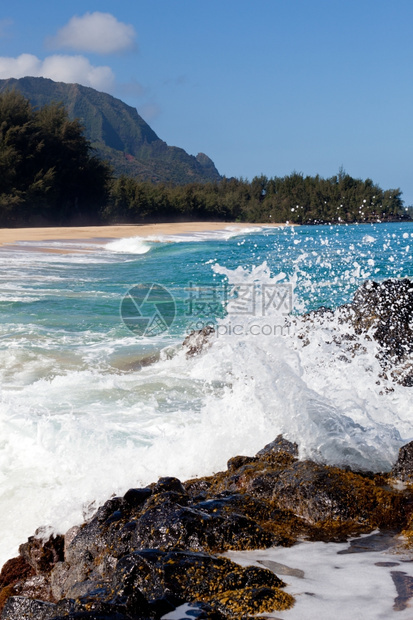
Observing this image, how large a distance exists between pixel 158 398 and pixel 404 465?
311 cm

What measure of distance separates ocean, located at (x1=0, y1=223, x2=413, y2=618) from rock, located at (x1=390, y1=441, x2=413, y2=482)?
5.2 inches

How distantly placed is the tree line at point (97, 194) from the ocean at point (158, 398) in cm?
3256

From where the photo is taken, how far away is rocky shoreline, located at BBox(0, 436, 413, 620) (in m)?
2.19

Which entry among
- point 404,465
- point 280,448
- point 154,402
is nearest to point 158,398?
point 154,402

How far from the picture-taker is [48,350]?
805 cm

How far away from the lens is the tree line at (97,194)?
42.8m

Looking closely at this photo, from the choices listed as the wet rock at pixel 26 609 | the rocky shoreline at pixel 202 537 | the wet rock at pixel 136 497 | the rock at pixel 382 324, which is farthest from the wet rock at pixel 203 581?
the rock at pixel 382 324

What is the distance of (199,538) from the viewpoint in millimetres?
2746

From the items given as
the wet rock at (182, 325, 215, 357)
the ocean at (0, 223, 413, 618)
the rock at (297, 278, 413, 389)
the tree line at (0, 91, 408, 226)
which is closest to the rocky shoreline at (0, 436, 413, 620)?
the ocean at (0, 223, 413, 618)

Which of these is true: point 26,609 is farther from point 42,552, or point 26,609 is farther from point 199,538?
point 42,552

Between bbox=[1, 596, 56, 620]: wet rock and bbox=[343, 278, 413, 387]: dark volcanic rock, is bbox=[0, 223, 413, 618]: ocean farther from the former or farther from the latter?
bbox=[1, 596, 56, 620]: wet rock

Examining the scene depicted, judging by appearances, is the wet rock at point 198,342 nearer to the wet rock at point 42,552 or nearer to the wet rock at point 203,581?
the wet rock at point 42,552

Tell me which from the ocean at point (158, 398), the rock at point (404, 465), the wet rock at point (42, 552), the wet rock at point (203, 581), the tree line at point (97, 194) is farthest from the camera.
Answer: the tree line at point (97, 194)

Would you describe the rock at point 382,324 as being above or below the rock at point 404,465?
above
